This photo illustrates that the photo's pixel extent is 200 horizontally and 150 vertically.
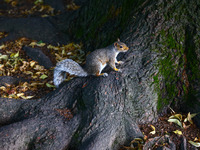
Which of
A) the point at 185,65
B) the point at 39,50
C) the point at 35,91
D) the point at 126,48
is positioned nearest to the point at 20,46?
the point at 39,50

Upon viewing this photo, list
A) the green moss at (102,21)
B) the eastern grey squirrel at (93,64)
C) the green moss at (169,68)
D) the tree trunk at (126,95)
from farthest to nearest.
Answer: the green moss at (102,21), the eastern grey squirrel at (93,64), the green moss at (169,68), the tree trunk at (126,95)

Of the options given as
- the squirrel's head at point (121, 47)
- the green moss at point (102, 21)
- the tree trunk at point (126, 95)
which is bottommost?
the tree trunk at point (126, 95)

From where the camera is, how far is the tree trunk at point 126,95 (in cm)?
250

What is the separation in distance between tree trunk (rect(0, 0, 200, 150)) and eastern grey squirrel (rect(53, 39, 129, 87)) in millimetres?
125

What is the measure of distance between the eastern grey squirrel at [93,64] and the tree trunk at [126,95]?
4.9 inches

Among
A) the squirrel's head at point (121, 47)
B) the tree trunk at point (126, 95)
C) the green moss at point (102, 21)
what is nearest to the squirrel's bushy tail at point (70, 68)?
the tree trunk at point (126, 95)

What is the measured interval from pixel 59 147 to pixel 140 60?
1487mm

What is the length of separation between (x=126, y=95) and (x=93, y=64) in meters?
0.69

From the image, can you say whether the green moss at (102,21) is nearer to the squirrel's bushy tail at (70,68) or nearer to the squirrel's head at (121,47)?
the squirrel's head at (121,47)

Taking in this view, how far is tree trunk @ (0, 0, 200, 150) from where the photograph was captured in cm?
250

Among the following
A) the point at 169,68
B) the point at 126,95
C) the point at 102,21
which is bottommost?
the point at 126,95

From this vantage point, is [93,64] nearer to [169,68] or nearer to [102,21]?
[169,68]

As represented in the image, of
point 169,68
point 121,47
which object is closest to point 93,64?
point 121,47

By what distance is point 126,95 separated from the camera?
2701 millimetres
